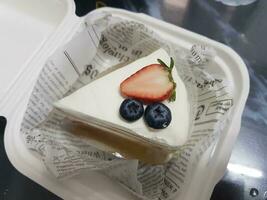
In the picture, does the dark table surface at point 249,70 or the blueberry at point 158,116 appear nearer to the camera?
the blueberry at point 158,116

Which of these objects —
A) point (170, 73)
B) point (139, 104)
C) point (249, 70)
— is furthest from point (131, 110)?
point (249, 70)

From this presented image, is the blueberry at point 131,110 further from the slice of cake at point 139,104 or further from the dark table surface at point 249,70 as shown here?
the dark table surface at point 249,70

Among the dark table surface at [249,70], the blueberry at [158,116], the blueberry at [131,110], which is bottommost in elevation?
the dark table surface at [249,70]

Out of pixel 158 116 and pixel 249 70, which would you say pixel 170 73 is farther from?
pixel 249 70

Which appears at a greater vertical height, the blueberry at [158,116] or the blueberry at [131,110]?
the blueberry at [131,110]

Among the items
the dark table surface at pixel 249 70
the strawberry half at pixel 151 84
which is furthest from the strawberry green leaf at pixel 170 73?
the dark table surface at pixel 249 70

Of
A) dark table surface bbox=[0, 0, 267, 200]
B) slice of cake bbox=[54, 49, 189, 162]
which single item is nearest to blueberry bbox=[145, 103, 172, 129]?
slice of cake bbox=[54, 49, 189, 162]

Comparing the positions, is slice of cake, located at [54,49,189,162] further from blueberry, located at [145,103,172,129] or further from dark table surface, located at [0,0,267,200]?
dark table surface, located at [0,0,267,200]
